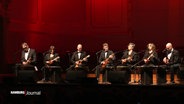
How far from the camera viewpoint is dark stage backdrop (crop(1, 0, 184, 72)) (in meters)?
14.8

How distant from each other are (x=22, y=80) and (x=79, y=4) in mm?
6184

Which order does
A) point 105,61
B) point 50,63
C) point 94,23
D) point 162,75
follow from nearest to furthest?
point 162,75 → point 105,61 → point 50,63 → point 94,23

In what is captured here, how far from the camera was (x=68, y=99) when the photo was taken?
808cm

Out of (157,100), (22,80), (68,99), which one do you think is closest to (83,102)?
(68,99)

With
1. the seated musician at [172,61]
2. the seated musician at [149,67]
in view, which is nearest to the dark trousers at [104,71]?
the seated musician at [149,67]

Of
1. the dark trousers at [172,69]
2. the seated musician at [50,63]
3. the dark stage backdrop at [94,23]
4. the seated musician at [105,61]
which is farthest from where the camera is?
the dark stage backdrop at [94,23]

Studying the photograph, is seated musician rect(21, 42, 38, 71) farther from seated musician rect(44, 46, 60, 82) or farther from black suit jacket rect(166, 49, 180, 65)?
black suit jacket rect(166, 49, 180, 65)

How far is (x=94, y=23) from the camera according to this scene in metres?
16.1

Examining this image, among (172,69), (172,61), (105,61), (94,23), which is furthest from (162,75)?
(94,23)

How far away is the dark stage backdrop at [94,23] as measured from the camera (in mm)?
14789

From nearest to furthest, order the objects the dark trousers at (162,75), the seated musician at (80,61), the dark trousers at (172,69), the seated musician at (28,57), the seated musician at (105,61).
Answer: the dark trousers at (162,75) < the dark trousers at (172,69) < the seated musician at (105,61) < the seated musician at (80,61) < the seated musician at (28,57)

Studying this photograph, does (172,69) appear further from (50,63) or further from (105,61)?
(50,63)

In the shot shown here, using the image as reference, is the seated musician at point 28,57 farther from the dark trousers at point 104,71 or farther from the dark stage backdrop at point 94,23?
the dark trousers at point 104,71

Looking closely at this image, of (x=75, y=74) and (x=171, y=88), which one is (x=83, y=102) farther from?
(x=75, y=74)
